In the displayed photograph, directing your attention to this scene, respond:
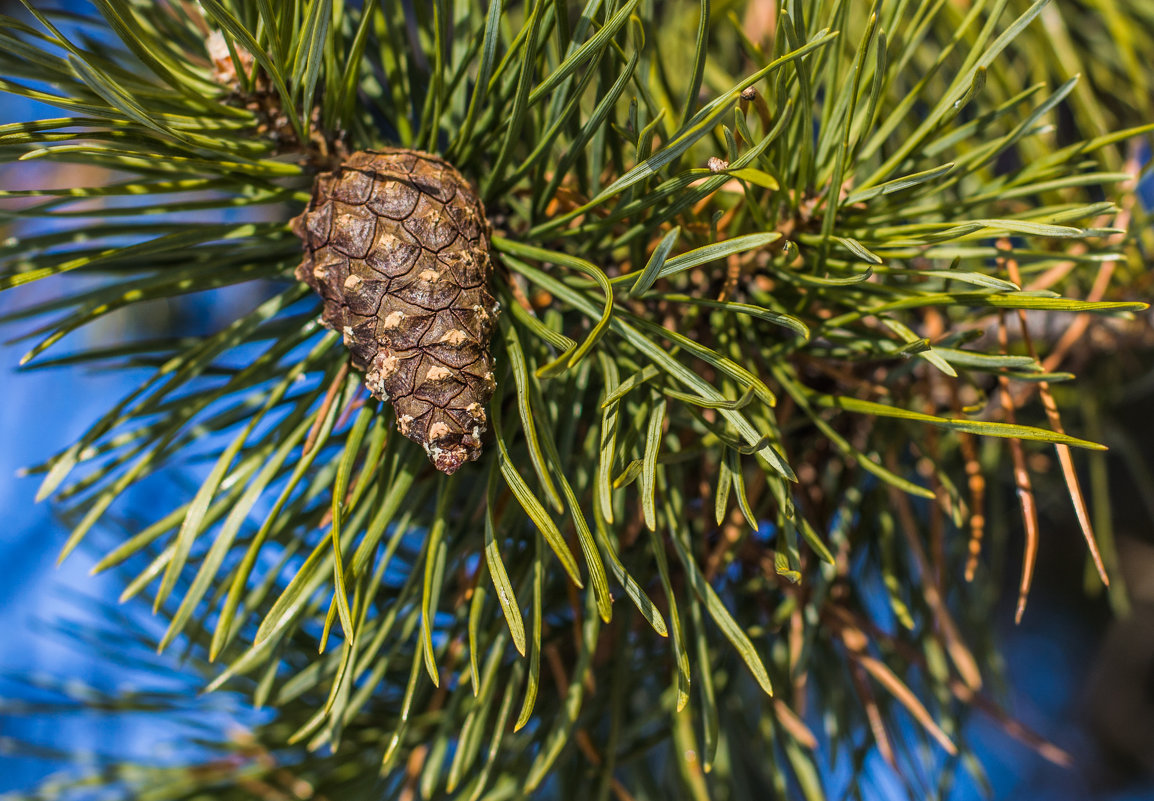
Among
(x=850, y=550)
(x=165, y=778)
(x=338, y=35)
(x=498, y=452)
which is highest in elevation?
(x=338, y=35)

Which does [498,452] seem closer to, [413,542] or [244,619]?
[244,619]

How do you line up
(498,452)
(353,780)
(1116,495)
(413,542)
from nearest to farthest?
1. (498,452)
2. (353,780)
3. (413,542)
4. (1116,495)

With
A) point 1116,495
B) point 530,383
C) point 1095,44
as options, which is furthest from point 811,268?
point 1116,495

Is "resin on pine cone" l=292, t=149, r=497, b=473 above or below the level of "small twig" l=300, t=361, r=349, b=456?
above

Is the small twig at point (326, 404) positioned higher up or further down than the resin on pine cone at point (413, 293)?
further down
